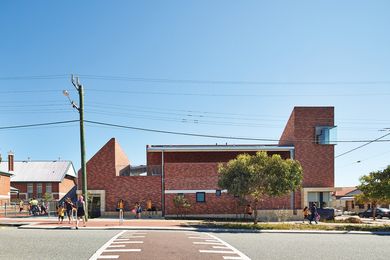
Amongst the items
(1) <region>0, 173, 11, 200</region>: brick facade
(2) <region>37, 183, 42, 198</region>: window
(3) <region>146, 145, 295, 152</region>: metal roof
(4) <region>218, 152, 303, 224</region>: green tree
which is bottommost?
(2) <region>37, 183, 42, 198</region>: window

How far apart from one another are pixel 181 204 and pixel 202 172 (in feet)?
11.1

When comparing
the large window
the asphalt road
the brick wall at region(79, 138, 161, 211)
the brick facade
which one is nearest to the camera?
the asphalt road

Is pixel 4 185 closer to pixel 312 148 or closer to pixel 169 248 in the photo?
pixel 312 148

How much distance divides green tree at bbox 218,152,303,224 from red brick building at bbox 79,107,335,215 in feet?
33.1

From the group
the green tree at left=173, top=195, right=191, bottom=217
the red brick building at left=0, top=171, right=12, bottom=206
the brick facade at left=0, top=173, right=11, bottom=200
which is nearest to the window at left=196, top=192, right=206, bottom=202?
the green tree at left=173, top=195, right=191, bottom=217

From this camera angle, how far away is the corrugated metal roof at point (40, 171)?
236ft

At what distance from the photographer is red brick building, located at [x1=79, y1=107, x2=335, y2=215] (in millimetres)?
35906

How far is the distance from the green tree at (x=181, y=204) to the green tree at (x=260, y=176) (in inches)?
377

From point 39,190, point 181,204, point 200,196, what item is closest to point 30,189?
point 39,190

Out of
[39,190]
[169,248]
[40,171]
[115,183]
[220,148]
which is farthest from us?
[40,171]

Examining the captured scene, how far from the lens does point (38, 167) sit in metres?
75.1

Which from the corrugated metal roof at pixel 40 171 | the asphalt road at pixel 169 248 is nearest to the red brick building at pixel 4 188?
the corrugated metal roof at pixel 40 171

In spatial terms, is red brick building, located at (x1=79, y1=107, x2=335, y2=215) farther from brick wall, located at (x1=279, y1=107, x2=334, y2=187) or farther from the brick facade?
the brick facade

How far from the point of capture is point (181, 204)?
35.1 meters
